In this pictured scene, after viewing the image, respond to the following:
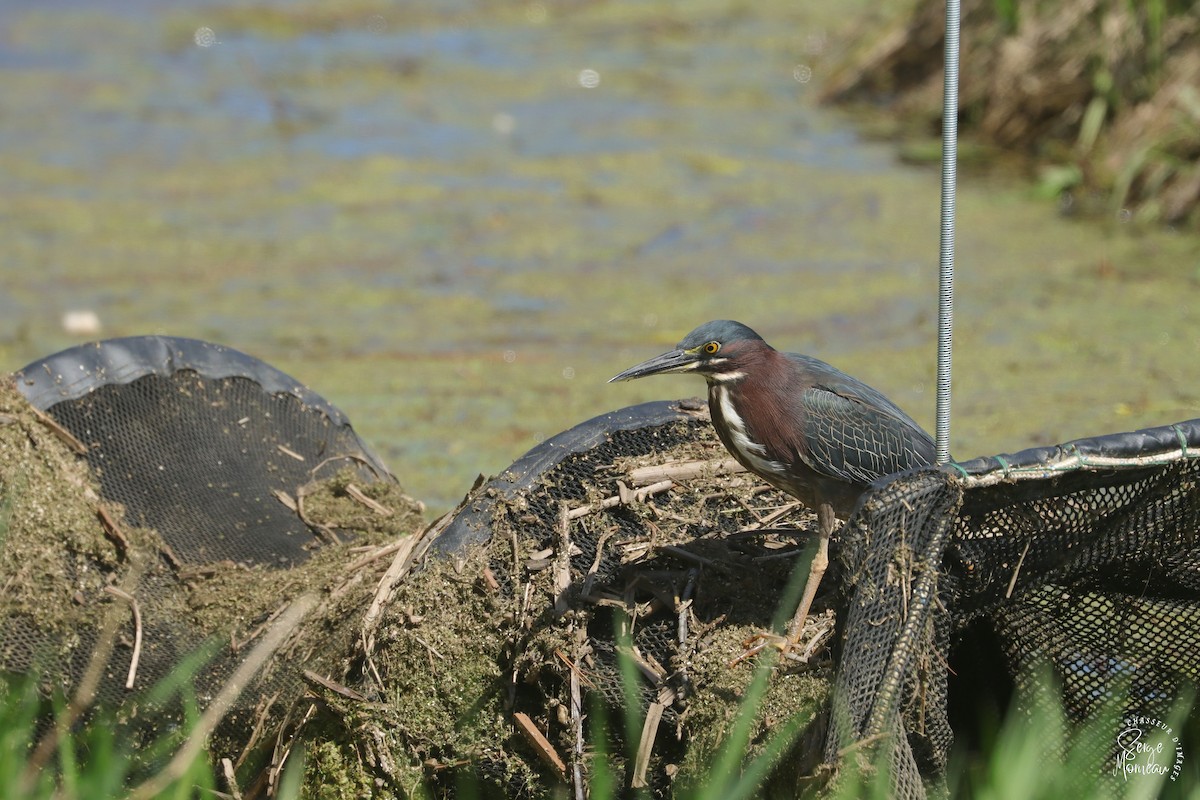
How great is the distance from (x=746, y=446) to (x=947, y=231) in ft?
2.24

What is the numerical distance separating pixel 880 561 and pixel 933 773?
50cm

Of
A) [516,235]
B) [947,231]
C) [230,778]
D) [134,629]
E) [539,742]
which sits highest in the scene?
[947,231]

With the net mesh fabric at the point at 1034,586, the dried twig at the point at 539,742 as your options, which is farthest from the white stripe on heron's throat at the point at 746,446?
the dried twig at the point at 539,742

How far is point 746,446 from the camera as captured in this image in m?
3.08

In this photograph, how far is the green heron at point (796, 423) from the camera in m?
3.04

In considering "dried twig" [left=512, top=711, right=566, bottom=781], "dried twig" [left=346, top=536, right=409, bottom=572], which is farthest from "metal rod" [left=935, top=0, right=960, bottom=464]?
"dried twig" [left=346, top=536, right=409, bottom=572]

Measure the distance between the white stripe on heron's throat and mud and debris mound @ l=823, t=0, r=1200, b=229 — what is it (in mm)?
5031

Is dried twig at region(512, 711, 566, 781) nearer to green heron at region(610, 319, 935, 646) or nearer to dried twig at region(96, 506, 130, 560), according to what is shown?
green heron at region(610, 319, 935, 646)

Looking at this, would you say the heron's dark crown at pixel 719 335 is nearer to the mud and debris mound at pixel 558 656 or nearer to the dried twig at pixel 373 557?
the mud and debris mound at pixel 558 656

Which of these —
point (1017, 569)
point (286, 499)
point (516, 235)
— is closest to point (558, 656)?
point (1017, 569)

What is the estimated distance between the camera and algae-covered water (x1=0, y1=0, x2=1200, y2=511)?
18.6 feet

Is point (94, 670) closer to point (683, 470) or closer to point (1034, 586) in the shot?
point (683, 470)

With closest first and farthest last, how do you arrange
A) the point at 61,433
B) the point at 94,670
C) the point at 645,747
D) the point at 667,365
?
the point at 645,747
the point at 667,365
the point at 94,670
the point at 61,433

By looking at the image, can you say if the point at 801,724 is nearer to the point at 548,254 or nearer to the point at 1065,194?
the point at 548,254
